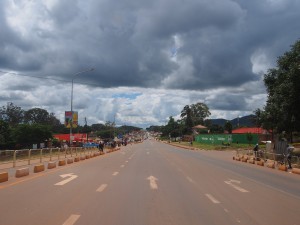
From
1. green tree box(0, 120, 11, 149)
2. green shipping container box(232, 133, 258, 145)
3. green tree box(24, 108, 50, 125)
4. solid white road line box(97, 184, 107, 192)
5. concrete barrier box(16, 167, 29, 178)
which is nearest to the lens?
solid white road line box(97, 184, 107, 192)

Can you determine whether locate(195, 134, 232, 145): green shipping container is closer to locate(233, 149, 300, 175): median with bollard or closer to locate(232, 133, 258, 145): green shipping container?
locate(232, 133, 258, 145): green shipping container

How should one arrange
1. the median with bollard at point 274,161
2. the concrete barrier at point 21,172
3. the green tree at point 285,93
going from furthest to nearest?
1. the green tree at point 285,93
2. the median with bollard at point 274,161
3. the concrete barrier at point 21,172

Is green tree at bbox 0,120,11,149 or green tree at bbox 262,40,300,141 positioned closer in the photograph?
green tree at bbox 262,40,300,141

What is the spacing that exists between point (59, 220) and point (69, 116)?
162ft

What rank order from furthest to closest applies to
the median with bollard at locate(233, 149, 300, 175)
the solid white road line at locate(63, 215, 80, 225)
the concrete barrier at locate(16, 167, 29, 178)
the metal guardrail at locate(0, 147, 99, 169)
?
the median with bollard at locate(233, 149, 300, 175)
the metal guardrail at locate(0, 147, 99, 169)
the concrete barrier at locate(16, 167, 29, 178)
the solid white road line at locate(63, 215, 80, 225)

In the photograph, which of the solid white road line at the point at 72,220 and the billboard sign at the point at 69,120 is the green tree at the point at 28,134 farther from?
the solid white road line at the point at 72,220

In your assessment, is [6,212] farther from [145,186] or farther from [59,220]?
[145,186]

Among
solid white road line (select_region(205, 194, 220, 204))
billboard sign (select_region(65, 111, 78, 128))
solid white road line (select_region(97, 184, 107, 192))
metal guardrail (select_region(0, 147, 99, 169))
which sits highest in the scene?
billboard sign (select_region(65, 111, 78, 128))

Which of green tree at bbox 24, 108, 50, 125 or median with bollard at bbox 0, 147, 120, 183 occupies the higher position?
green tree at bbox 24, 108, 50, 125

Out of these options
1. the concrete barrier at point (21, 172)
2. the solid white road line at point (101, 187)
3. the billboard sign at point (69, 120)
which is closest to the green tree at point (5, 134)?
the billboard sign at point (69, 120)

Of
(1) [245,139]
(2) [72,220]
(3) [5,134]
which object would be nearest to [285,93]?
(2) [72,220]

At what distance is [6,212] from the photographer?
10.4m


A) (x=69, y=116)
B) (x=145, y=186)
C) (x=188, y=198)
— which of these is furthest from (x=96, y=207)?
(x=69, y=116)

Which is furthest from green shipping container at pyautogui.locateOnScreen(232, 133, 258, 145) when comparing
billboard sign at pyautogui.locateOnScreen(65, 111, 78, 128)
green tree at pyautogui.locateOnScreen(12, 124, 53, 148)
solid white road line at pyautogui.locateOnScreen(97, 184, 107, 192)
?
solid white road line at pyautogui.locateOnScreen(97, 184, 107, 192)
